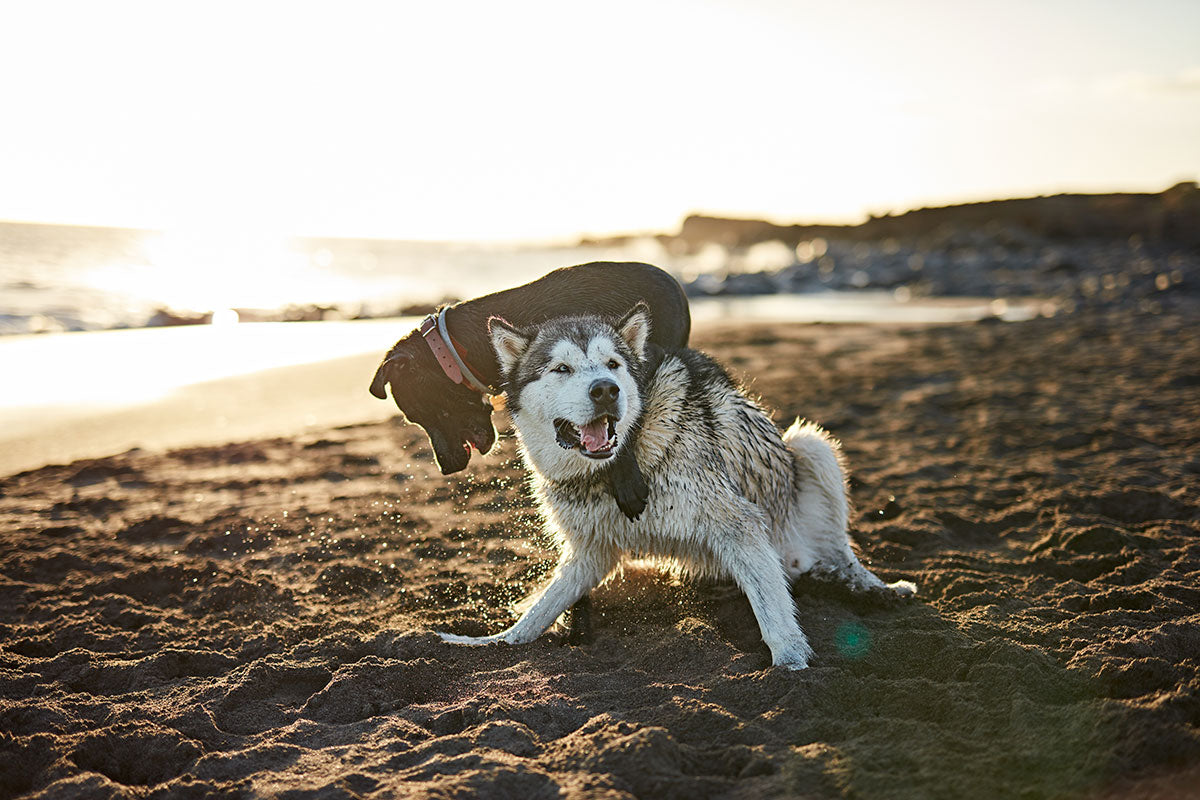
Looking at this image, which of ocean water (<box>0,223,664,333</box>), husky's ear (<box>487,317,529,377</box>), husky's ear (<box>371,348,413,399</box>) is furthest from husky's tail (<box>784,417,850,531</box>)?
ocean water (<box>0,223,664,333</box>)

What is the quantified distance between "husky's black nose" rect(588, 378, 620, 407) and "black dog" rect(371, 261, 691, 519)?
0.80 meters

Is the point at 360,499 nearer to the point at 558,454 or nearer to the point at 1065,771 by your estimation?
the point at 558,454

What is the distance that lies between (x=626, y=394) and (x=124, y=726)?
2.50m

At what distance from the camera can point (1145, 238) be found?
39.3 metres

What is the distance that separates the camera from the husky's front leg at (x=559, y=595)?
4.08 m

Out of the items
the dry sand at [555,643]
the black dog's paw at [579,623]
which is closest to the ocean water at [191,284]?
the dry sand at [555,643]

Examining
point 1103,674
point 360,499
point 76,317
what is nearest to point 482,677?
point 1103,674

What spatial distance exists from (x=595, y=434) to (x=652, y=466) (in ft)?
1.27

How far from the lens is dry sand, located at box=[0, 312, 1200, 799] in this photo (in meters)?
2.71

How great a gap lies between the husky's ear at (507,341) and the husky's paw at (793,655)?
6.30 ft

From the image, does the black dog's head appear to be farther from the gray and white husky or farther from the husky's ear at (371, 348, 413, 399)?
the gray and white husky

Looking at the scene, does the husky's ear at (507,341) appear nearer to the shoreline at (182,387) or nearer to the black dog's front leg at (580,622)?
the black dog's front leg at (580,622)

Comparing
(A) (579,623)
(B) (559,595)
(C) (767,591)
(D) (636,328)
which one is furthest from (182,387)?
(C) (767,591)

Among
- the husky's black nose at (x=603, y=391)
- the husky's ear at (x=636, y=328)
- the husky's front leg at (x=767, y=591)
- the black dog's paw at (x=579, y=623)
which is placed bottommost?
the black dog's paw at (x=579, y=623)
